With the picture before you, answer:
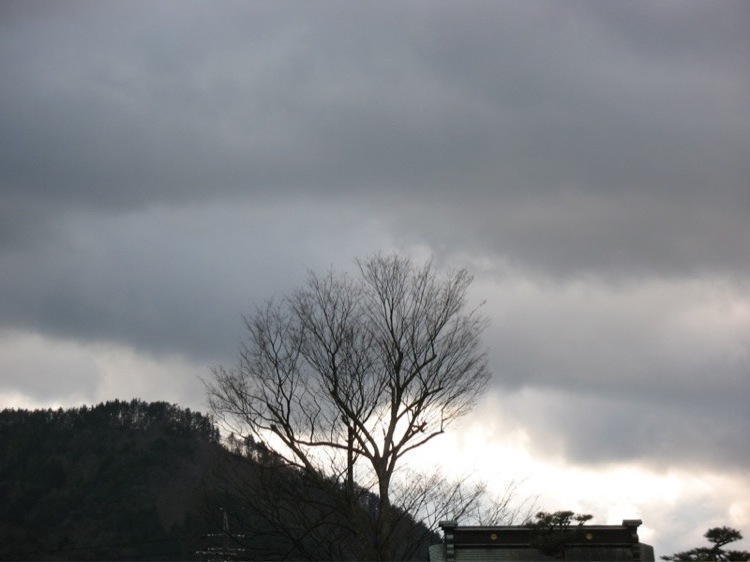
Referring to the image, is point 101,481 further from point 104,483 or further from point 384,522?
point 384,522

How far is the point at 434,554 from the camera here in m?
29.8

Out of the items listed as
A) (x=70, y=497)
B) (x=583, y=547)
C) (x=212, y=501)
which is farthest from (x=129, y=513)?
(x=583, y=547)

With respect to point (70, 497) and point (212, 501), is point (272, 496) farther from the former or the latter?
point (70, 497)

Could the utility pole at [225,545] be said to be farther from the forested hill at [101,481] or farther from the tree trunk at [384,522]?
the forested hill at [101,481]

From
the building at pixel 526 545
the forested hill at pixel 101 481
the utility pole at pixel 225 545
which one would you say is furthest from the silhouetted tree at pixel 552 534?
the forested hill at pixel 101 481

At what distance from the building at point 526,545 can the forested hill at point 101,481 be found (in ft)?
148

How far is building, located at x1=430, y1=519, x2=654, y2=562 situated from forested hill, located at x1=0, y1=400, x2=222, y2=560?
148 feet

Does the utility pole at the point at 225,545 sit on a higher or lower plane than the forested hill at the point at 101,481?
lower

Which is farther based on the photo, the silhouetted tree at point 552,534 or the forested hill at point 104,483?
the forested hill at point 104,483

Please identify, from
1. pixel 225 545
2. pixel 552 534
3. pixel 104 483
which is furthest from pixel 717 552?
pixel 104 483

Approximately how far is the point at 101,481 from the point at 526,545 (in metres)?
65.7

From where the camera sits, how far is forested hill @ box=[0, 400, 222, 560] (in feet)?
243

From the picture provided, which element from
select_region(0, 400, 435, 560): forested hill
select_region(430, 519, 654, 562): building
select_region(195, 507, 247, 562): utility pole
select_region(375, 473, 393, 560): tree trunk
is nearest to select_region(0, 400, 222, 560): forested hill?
select_region(0, 400, 435, 560): forested hill

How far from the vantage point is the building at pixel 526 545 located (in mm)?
28352
